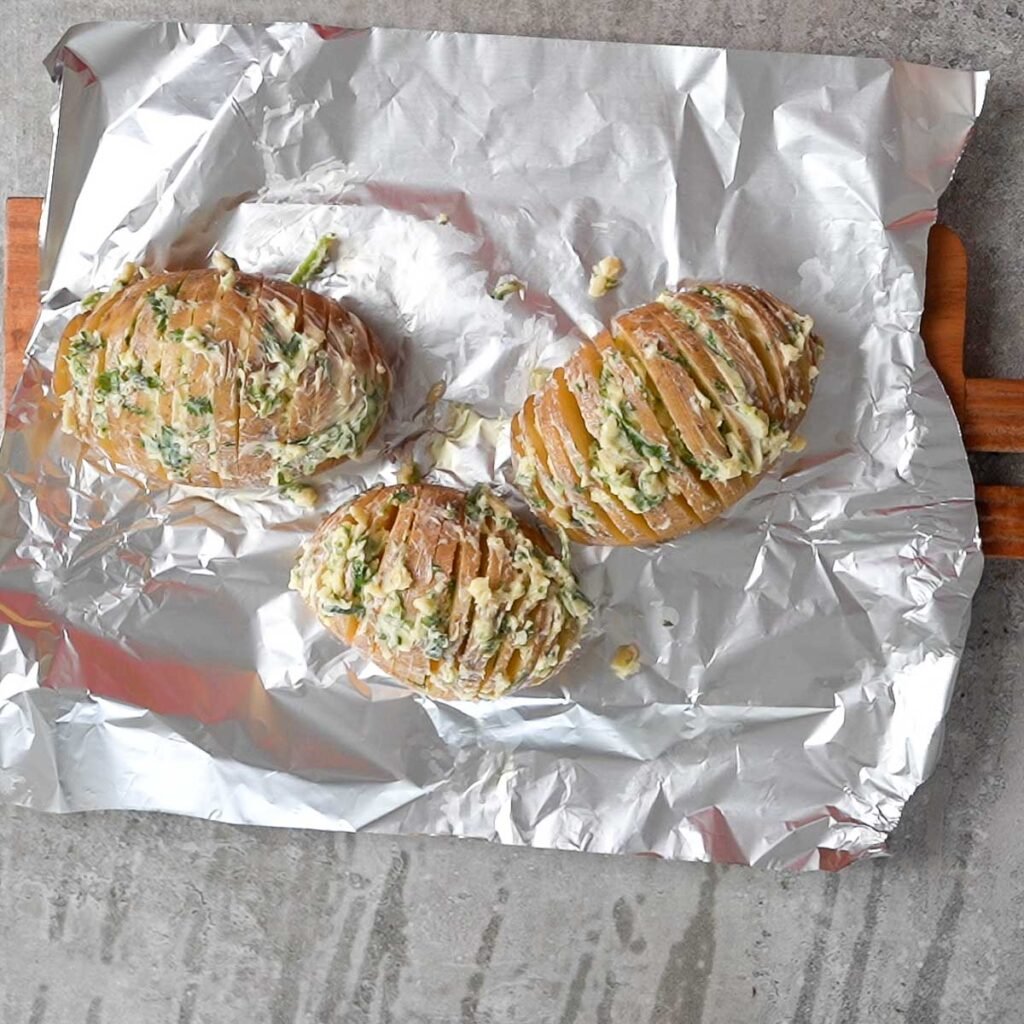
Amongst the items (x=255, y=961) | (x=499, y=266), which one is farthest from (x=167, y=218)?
(x=255, y=961)

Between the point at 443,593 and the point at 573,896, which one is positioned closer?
the point at 443,593

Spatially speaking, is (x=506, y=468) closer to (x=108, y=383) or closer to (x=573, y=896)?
(x=108, y=383)

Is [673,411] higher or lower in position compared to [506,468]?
higher

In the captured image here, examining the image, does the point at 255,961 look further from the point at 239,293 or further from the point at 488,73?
the point at 488,73

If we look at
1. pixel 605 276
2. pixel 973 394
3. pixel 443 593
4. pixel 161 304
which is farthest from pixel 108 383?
pixel 973 394

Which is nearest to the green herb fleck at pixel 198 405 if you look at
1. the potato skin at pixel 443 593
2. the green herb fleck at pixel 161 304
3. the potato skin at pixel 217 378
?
the potato skin at pixel 217 378
